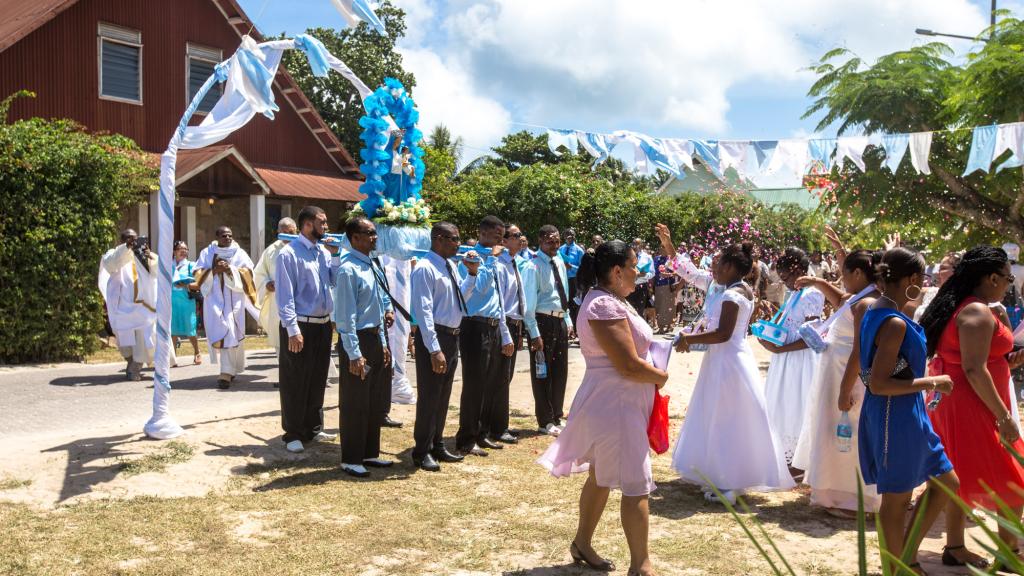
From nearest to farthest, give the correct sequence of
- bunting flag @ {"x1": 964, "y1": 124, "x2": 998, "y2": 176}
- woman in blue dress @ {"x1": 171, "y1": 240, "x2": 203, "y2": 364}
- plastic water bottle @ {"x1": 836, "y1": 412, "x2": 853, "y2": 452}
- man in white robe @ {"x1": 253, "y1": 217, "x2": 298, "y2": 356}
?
1. plastic water bottle @ {"x1": 836, "y1": 412, "x2": 853, "y2": 452}
2. man in white robe @ {"x1": 253, "y1": 217, "x2": 298, "y2": 356}
3. bunting flag @ {"x1": 964, "y1": 124, "x2": 998, "y2": 176}
4. woman in blue dress @ {"x1": 171, "y1": 240, "x2": 203, "y2": 364}

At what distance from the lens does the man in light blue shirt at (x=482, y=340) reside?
7.23m

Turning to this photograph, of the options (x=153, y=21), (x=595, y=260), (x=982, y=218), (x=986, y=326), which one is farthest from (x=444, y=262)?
(x=153, y=21)

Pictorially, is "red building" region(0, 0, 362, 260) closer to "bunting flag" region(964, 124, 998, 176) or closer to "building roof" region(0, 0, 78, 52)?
"building roof" region(0, 0, 78, 52)

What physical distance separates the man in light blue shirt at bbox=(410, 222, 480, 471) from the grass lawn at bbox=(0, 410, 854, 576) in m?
0.34

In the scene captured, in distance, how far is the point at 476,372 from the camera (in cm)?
732

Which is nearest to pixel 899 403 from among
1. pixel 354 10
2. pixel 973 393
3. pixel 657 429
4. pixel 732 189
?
pixel 973 393

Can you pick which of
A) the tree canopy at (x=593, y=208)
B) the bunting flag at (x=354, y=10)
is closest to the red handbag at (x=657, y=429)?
the bunting flag at (x=354, y=10)

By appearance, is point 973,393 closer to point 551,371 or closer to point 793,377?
point 793,377

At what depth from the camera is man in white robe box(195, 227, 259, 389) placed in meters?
10.3

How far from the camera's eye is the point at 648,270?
15898 millimetres

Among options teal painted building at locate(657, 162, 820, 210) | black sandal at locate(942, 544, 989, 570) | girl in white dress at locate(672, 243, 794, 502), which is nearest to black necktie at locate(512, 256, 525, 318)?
girl in white dress at locate(672, 243, 794, 502)

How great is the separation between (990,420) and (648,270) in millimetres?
11382

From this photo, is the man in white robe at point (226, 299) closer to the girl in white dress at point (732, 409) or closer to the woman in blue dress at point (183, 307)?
the woman in blue dress at point (183, 307)

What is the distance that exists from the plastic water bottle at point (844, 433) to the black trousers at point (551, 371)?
125 inches
